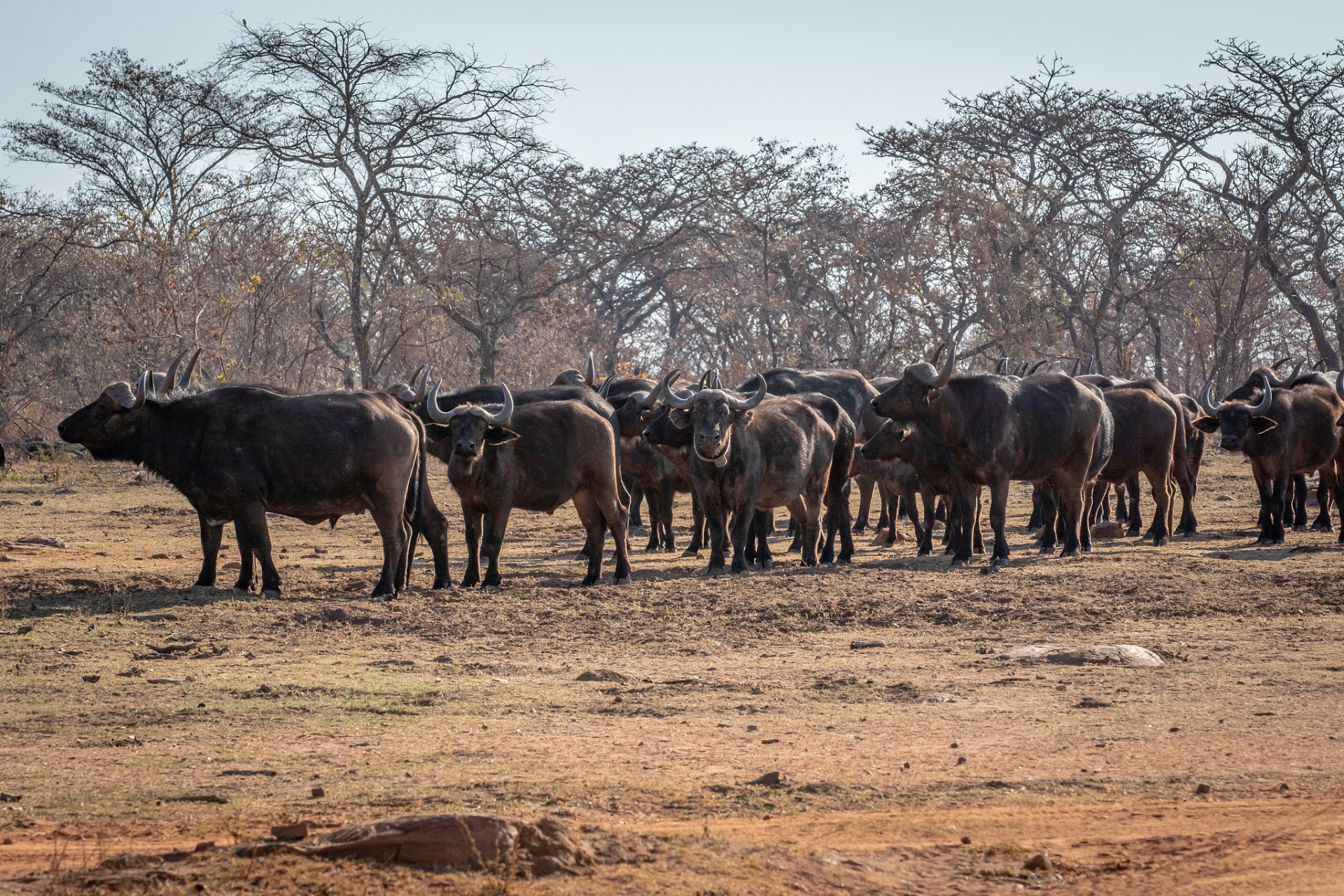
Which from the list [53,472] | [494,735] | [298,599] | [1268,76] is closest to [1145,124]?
[1268,76]

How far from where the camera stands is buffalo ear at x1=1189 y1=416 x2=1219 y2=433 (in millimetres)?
16734

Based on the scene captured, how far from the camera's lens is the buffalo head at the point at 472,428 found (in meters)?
12.1

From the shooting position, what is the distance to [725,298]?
47469 millimetres

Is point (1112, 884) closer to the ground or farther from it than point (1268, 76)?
closer to the ground

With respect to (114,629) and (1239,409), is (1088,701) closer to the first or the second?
(114,629)

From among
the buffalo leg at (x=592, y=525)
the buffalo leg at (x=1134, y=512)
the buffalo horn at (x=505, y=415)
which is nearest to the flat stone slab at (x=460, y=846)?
the buffalo horn at (x=505, y=415)

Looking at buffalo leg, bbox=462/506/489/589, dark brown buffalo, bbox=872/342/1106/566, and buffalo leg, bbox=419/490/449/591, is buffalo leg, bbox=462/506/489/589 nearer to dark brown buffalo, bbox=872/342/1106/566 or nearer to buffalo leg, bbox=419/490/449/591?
buffalo leg, bbox=419/490/449/591

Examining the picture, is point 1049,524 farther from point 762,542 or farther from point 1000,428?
point 762,542

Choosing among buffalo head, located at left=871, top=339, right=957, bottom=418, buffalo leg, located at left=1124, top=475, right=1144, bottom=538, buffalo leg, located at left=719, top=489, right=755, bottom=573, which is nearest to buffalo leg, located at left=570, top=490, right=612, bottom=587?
buffalo leg, located at left=719, top=489, right=755, bottom=573

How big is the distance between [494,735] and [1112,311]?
4608 cm

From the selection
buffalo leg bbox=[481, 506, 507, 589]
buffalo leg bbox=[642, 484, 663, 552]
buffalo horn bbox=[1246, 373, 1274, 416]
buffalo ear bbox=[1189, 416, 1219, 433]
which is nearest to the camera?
buffalo leg bbox=[481, 506, 507, 589]

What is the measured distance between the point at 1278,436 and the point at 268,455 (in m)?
11.1

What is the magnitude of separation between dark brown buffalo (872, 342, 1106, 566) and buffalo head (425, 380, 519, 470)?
14.1 ft

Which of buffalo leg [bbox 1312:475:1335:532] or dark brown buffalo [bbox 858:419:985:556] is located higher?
dark brown buffalo [bbox 858:419:985:556]
